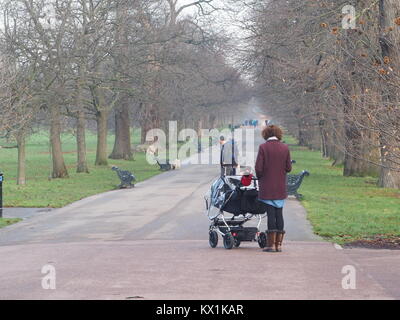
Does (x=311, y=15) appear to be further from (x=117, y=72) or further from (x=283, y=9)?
(x=117, y=72)

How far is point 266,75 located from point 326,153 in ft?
89.6

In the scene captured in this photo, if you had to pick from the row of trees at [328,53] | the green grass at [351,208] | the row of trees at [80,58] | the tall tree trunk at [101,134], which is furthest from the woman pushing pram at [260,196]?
the tall tree trunk at [101,134]

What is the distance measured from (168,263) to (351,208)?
455 inches

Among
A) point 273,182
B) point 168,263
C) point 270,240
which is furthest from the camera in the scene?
point 270,240

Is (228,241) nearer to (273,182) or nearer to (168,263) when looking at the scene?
(273,182)

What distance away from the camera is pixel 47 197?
26125 millimetres

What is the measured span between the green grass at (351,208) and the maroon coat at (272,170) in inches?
102

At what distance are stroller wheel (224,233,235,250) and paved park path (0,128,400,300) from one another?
4.2 inches

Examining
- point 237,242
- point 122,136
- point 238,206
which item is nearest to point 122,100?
point 122,136

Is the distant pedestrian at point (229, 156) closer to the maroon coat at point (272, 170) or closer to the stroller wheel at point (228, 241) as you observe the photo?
the stroller wheel at point (228, 241)

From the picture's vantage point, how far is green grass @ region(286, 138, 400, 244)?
53.8 ft

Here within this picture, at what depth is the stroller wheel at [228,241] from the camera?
43.8ft

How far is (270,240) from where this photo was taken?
1293 centimetres

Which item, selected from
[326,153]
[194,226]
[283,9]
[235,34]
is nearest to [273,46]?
[283,9]
